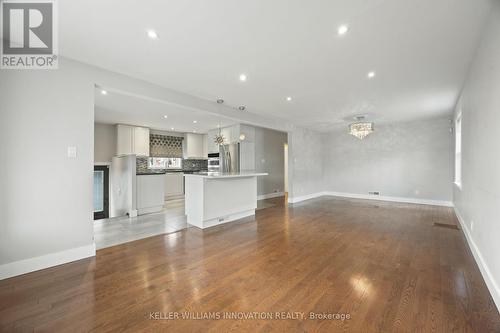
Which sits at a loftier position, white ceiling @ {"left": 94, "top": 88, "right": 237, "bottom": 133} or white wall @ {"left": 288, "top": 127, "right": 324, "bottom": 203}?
white ceiling @ {"left": 94, "top": 88, "right": 237, "bottom": 133}

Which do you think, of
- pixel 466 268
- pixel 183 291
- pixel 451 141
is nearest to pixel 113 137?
pixel 183 291

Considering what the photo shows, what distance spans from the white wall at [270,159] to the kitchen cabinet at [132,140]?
3.82 metres

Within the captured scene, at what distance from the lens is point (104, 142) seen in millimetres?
6254

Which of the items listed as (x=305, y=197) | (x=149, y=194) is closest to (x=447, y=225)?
(x=305, y=197)

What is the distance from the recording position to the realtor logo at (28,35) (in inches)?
73.0

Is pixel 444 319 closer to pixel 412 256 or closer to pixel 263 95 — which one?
pixel 412 256

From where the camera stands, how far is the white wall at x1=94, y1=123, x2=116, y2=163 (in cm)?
609

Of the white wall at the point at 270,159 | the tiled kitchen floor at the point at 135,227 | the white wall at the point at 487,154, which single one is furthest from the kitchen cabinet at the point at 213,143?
the white wall at the point at 487,154

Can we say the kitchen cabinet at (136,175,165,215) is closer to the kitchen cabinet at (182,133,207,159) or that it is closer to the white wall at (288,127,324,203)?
the kitchen cabinet at (182,133,207,159)

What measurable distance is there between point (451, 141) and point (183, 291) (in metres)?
7.90

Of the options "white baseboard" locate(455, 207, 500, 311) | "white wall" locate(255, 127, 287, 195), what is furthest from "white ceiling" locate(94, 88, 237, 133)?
"white baseboard" locate(455, 207, 500, 311)

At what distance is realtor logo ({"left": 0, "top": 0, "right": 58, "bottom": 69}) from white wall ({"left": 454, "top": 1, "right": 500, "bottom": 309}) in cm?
409

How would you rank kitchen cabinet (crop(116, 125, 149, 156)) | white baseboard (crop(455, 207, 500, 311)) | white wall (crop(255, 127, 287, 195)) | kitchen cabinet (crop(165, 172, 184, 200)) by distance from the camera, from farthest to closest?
kitchen cabinet (crop(165, 172, 184, 200)) < white wall (crop(255, 127, 287, 195)) < kitchen cabinet (crop(116, 125, 149, 156)) < white baseboard (crop(455, 207, 500, 311))

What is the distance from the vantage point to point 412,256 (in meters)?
2.69
